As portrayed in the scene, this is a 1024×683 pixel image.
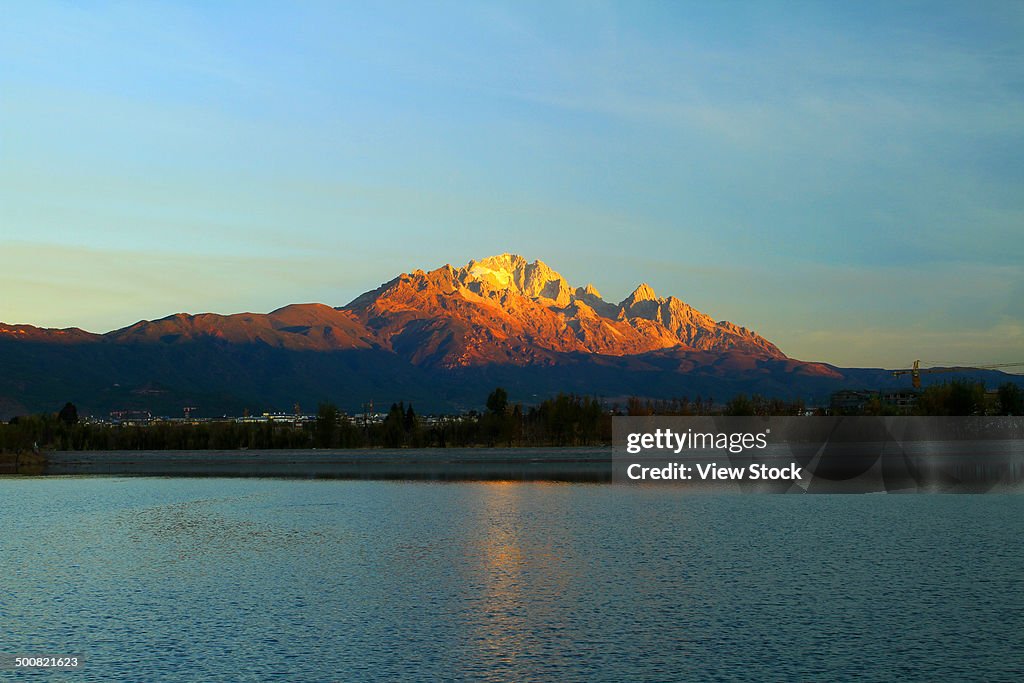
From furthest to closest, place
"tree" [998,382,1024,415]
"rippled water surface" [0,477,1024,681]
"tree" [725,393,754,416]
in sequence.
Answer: "tree" [998,382,1024,415], "tree" [725,393,754,416], "rippled water surface" [0,477,1024,681]

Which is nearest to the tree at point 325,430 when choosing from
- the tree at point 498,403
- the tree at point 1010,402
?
the tree at point 498,403

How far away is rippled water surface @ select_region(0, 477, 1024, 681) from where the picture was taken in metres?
28.9

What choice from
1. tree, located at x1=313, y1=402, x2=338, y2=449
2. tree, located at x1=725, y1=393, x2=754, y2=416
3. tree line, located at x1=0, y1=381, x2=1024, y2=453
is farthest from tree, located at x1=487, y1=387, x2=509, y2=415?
tree, located at x1=725, y1=393, x2=754, y2=416

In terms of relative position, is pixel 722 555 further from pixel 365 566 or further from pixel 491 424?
pixel 491 424

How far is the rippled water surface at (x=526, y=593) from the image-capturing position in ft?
94.7

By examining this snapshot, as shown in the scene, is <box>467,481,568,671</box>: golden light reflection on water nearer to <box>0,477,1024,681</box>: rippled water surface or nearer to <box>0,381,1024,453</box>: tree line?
<box>0,477,1024,681</box>: rippled water surface

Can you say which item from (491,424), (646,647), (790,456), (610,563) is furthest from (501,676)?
(491,424)

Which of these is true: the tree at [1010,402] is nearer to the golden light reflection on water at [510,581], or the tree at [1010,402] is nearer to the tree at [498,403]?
the tree at [498,403]

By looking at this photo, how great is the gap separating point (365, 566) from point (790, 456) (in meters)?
101

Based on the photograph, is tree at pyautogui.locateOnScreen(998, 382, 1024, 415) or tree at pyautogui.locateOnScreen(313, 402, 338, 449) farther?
tree at pyautogui.locateOnScreen(998, 382, 1024, 415)

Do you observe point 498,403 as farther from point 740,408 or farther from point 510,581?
point 510,581

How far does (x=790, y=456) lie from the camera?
13600cm

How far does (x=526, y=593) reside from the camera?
38969mm

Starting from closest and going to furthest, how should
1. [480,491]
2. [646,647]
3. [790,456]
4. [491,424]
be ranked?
[646,647]
[480,491]
[790,456]
[491,424]
